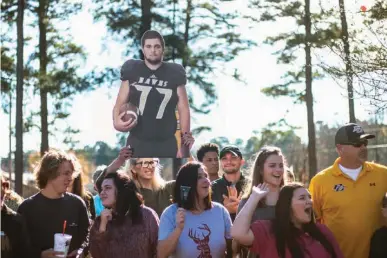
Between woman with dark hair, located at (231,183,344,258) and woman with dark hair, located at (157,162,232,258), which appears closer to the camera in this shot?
woman with dark hair, located at (231,183,344,258)

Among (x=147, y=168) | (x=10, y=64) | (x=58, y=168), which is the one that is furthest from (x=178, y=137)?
(x=10, y=64)

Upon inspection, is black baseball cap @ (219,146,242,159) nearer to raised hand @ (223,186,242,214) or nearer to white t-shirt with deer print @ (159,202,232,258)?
raised hand @ (223,186,242,214)

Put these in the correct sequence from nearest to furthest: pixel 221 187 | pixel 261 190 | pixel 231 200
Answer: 1. pixel 261 190
2. pixel 231 200
3. pixel 221 187

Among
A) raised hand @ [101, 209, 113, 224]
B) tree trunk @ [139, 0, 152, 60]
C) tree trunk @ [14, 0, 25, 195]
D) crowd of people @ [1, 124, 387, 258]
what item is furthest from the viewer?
tree trunk @ [14, 0, 25, 195]

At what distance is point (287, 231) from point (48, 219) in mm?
1800

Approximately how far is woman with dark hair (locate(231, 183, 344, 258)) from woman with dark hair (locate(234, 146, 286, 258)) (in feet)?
1.03

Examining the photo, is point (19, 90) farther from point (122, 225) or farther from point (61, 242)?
point (61, 242)

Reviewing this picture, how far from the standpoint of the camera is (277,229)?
16.2 ft

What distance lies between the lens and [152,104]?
21.7 feet

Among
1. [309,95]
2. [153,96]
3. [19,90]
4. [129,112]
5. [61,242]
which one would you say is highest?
[19,90]

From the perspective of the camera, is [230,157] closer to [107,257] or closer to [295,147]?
[107,257]

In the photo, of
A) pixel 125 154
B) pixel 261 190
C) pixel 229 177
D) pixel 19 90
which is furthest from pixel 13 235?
pixel 19 90

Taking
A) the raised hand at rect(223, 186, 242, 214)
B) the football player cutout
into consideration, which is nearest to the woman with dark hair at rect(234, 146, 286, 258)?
the raised hand at rect(223, 186, 242, 214)

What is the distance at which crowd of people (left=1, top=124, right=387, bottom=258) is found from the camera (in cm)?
495
